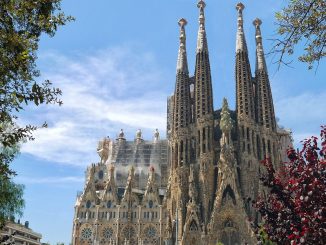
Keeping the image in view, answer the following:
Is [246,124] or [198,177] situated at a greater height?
[246,124]

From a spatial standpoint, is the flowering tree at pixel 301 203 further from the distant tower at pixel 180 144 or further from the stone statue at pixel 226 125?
the stone statue at pixel 226 125

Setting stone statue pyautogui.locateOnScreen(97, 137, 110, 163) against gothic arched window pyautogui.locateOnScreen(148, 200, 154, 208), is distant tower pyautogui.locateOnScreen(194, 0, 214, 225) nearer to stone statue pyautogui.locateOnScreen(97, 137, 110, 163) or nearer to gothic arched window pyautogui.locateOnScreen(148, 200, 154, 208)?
gothic arched window pyautogui.locateOnScreen(148, 200, 154, 208)

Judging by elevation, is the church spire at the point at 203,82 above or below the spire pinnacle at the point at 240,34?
below

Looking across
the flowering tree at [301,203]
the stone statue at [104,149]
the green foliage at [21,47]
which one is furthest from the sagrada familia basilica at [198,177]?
the green foliage at [21,47]

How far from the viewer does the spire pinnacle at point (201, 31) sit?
6444cm

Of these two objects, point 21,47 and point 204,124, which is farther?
point 204,124

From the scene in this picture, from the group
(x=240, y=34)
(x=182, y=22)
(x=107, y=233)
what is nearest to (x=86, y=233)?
(x=107, y=233)

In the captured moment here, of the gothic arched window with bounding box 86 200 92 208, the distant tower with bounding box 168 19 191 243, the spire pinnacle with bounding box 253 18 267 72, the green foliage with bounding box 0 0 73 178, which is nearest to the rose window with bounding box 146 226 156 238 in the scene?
the distant tower with bounding box 168 19 191 243

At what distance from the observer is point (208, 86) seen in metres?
61.3

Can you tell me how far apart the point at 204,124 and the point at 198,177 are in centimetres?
760

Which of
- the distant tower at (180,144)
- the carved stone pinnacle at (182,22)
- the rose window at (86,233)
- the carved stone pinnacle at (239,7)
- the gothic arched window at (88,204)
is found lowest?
the rose window at (86,233)

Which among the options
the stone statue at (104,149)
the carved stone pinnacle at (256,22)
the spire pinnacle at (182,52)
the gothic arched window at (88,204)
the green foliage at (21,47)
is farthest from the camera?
the stone statue at (104,149)

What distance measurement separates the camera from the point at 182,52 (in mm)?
66375

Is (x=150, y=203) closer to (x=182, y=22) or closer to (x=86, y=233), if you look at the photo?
(x=86, y=233)
